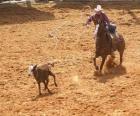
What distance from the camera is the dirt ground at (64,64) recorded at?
36.0ft

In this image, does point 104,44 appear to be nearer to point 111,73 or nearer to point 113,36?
point 113,36

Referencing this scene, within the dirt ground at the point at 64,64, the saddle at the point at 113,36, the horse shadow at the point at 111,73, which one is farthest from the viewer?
the saddle at the point at 113,36

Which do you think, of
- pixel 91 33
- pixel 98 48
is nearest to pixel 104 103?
pixel 98 48

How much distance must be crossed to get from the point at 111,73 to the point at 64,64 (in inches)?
61.6

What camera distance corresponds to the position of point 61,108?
1087 centimetres

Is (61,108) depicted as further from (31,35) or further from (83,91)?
(31,35)

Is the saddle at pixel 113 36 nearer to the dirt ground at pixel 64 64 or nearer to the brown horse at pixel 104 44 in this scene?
the brown horse at pixel 104 44

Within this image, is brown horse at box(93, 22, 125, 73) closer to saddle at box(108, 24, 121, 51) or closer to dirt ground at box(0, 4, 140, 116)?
saddle at box(108, 24, 121, 51)

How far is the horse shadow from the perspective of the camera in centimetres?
1280

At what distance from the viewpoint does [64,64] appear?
1423 centimetres

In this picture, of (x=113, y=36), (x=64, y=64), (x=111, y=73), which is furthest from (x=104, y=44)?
(x=64, y=64)

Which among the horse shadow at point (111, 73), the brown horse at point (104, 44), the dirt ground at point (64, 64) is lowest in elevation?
the horse shadow at point (111, 73)

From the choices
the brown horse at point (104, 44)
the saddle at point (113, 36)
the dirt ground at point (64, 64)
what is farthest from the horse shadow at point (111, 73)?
the saddle at point (113, 36)

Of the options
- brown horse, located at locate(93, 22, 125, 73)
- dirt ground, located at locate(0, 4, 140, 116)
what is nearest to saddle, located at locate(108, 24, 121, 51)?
brown horse, located at locate(93, 22, 125, 73)
